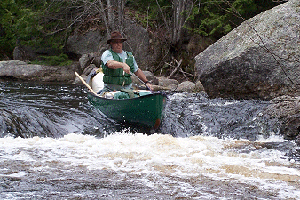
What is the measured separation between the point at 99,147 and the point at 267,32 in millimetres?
4581

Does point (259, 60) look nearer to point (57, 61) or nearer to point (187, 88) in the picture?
point (187, 88)

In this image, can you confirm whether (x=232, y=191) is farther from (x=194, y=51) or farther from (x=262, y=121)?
(x=194, y=51)

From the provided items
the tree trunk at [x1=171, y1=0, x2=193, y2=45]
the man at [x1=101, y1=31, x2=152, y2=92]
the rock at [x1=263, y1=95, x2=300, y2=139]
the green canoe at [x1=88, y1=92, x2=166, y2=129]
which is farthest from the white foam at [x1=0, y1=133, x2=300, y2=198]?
the tree trunk at [x1=171, y1=0, x2=193, y2=45]

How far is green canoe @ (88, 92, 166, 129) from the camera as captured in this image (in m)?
5.57

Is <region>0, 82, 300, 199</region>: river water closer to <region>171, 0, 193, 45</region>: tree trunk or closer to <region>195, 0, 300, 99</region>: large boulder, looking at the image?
<region>195, 0, 300, 99</region>: large boulder

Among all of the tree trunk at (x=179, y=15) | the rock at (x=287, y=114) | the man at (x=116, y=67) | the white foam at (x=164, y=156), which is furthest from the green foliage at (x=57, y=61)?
the rock at (x=287, y=114)

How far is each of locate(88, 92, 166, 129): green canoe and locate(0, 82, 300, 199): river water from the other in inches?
7.8

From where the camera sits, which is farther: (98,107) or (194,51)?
(194,51)

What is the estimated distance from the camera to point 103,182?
11.3ft

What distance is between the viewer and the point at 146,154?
4.60m

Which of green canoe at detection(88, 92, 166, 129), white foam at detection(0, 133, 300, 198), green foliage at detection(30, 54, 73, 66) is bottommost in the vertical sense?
white foam at detection(0, 133, 300, 198)

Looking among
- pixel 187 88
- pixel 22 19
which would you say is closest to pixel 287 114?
pixel 187 88

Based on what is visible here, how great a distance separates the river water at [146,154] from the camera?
3256 mm

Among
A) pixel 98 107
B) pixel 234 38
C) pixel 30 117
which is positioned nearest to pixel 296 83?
pixel 234 38
